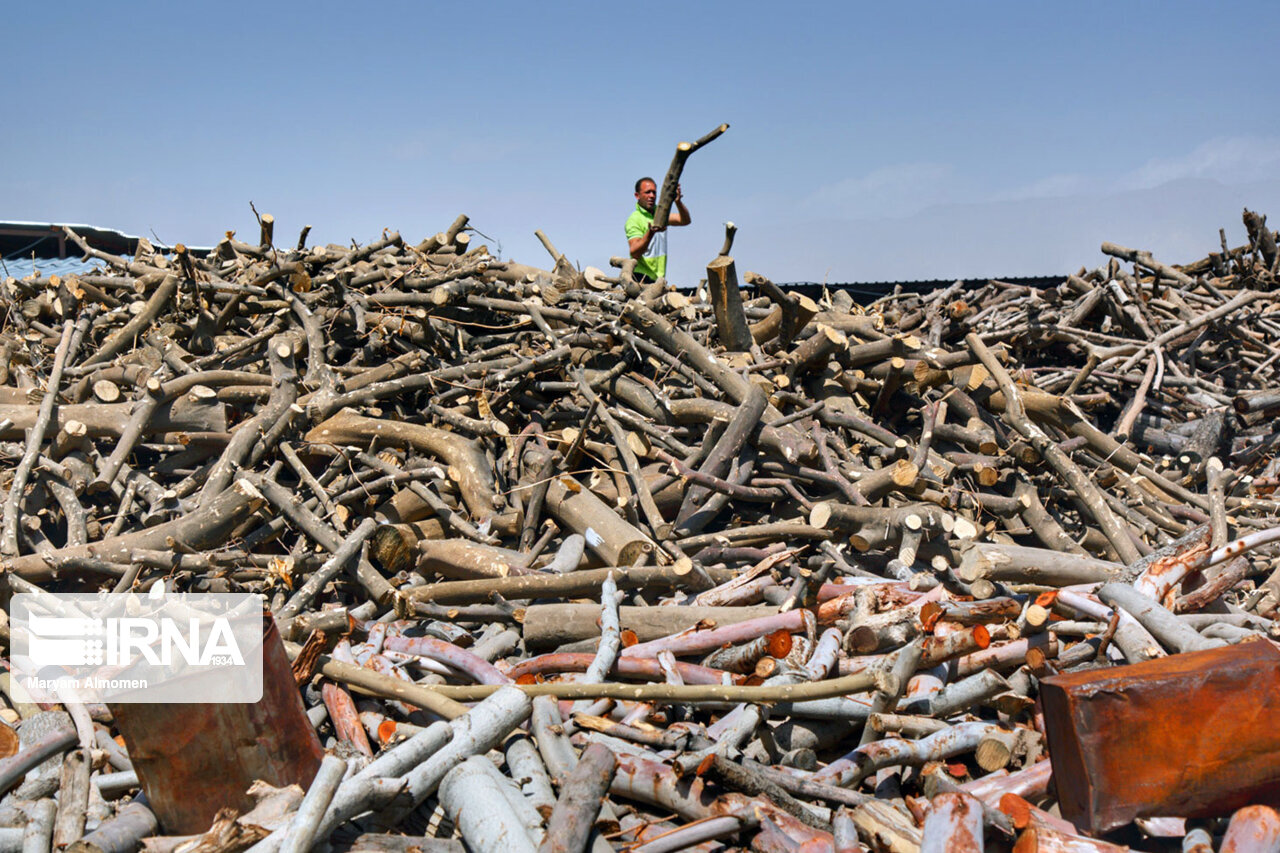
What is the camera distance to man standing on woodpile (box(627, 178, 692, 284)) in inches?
321

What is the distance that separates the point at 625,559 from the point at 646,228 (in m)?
4.39

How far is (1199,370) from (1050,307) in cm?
164

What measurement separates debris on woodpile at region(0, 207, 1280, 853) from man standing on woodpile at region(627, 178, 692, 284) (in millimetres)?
566

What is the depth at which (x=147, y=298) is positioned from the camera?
7.23m

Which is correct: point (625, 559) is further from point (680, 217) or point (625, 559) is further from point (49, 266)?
point (49, 266)

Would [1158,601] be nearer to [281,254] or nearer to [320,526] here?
[320,526]

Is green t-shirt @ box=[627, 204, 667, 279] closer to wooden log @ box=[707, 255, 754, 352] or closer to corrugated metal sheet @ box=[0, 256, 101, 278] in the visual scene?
wooden log @ box=[707, 255, 754, 352]

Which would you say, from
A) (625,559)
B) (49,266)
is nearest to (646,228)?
(625,559)

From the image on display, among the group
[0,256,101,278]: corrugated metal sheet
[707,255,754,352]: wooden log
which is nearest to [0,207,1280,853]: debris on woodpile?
[707,255,754,352]: wooden log

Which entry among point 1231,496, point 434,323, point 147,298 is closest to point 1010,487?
point 1231,496

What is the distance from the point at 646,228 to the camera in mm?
8219

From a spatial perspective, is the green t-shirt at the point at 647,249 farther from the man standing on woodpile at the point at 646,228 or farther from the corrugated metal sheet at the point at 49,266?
the corrugated metal sheet at the point at 49,266

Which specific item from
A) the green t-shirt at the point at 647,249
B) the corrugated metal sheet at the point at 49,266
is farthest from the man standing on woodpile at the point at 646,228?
the corrugated metal sheet at the point at 49,266

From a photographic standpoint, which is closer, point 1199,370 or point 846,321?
point 846,321
